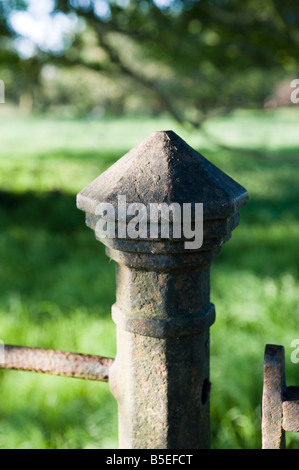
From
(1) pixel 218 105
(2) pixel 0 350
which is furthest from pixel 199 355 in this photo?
(1) pixel 218 105

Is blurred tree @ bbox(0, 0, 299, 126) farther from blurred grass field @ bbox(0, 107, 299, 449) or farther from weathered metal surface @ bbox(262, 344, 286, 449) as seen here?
weathered metal surface @ bbox(262, 344, 286, 449)

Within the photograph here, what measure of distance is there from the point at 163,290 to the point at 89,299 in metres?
3.24

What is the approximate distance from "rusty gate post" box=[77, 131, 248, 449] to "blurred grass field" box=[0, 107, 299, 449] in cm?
129

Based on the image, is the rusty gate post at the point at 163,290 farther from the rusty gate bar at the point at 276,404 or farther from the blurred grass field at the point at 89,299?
the blurred grass field at the point at 89,299

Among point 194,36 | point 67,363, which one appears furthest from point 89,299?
point 67,363

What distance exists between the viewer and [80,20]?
4684 mm

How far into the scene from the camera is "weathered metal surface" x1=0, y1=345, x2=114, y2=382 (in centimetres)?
115

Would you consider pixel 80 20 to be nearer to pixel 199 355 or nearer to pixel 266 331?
pixel 266 331

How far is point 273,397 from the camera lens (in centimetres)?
94

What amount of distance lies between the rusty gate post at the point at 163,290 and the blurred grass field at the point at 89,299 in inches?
50.7

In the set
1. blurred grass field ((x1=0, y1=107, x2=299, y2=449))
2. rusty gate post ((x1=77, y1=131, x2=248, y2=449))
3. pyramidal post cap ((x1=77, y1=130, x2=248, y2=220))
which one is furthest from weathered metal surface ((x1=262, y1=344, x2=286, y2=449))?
blurred grass field ((x1=0, y1=107, x2=299, y2=449))

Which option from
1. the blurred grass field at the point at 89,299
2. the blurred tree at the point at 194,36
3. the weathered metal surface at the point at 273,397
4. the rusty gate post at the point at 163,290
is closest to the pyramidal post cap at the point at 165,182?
the rusty gate post at the point at 163,290

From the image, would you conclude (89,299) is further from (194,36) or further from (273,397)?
(273,397)

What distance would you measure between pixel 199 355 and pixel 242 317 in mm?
2686
